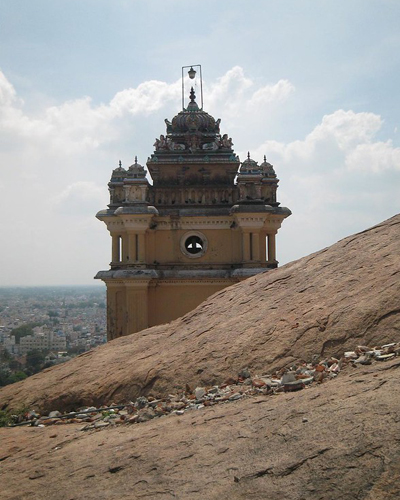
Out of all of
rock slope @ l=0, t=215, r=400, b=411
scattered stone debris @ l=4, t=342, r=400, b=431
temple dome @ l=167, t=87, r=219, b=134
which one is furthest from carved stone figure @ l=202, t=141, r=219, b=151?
scattered stone debris @ l=4, t=342, r=400, b=431

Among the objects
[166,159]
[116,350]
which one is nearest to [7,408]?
[116,350]

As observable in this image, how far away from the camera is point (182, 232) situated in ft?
72.3

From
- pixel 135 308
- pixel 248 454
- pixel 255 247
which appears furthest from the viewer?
pixel 255 247

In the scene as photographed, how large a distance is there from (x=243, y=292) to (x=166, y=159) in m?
12.9

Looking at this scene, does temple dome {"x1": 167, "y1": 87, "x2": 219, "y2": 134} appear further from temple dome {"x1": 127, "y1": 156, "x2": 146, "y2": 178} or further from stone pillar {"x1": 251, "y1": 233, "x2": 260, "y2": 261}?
Answer: stone pillar {"x1": 251, "y1": 233, "x2": 260, "y2": 261}

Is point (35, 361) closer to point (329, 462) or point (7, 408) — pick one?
point (7, 408)

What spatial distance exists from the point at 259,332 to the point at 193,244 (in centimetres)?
1455

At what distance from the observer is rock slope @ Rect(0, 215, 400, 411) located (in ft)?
24.5

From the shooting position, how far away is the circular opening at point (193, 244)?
2239 centimetres

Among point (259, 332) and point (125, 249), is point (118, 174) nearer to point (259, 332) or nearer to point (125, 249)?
point (125, 249)

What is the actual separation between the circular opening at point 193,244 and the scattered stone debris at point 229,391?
1466 cm

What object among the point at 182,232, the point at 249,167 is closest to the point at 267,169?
the point at 249,167

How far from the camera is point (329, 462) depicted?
4605 millimetres

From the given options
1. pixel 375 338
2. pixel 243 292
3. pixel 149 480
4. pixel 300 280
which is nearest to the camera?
pixel 149 480
